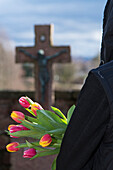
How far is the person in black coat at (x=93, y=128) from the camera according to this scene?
74 cm

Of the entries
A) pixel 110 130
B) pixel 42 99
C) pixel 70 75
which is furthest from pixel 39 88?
A: pixel 70 75

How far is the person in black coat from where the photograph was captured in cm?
74

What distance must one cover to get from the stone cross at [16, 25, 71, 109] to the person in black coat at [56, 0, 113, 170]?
143 inches

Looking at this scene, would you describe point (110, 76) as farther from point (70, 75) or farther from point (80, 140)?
point (70, 75)

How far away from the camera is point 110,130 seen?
0.75 m

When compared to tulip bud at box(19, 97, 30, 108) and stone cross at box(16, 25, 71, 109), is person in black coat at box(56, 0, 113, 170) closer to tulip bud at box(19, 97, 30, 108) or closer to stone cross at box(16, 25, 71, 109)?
tulip bud at box(19, 97, 30, 108)

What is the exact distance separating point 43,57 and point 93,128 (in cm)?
376

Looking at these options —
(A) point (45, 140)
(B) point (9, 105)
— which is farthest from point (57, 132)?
(B) point (9, 105)

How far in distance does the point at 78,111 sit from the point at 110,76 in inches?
5.1

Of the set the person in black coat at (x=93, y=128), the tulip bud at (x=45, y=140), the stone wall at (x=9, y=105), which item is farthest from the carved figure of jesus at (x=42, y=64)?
the person in black coat at (x=93, y=128)

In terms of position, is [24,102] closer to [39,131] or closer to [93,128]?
[39,131]

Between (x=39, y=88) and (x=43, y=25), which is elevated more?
(x=43, y=25)

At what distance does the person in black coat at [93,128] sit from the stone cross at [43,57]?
3.62 meters

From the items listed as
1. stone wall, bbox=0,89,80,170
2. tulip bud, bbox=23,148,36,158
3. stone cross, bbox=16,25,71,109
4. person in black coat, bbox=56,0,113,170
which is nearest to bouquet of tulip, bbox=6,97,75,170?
tulip bud, bbox=23,148,36,158
